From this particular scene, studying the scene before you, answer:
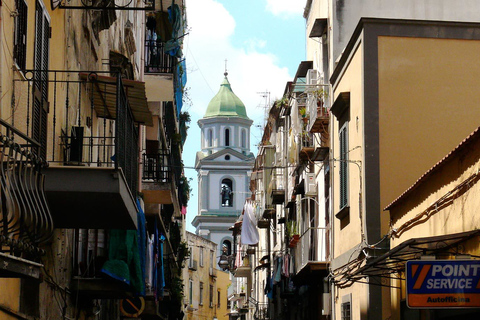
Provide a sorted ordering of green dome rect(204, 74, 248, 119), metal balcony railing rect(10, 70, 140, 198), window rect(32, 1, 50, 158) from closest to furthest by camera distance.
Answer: metal balcony railing rect(10, 70, 140, 198) < window rect(32, 1, 50, 158) < green dome rect(204, 74, 248, 119)

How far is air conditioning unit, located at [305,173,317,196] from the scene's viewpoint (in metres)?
25.6

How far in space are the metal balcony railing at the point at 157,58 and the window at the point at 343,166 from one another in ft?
25.3

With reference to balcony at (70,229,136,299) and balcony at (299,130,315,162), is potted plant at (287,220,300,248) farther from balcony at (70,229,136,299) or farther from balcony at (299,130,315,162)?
balcony at (70,229,136,299)

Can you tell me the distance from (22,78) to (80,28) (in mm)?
4499

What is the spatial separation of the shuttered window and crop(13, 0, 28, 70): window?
9.18 m

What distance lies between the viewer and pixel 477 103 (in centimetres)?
1725

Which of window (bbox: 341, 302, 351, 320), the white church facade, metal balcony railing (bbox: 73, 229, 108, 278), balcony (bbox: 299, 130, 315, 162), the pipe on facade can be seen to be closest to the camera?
the pipe on facade

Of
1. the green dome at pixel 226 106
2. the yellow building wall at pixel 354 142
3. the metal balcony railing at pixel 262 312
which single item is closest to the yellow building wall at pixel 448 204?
the yellow building wall at pixel 354 142

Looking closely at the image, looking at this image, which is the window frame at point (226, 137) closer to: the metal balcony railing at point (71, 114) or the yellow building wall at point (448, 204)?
the metal balcony railing at point (71, 114)

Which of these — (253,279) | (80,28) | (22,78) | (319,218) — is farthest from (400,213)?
(253,279)

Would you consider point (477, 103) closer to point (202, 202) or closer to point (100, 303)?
point (100, 303)

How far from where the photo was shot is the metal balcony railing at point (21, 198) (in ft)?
25.6

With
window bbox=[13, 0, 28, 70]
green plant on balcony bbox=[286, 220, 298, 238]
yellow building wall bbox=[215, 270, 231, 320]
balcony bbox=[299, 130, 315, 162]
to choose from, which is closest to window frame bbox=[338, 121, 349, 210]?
balcony bbox=[299, 130, 315, 162]

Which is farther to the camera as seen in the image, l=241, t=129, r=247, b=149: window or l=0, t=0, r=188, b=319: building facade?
l=241, t=129, r=247, b=149: window
